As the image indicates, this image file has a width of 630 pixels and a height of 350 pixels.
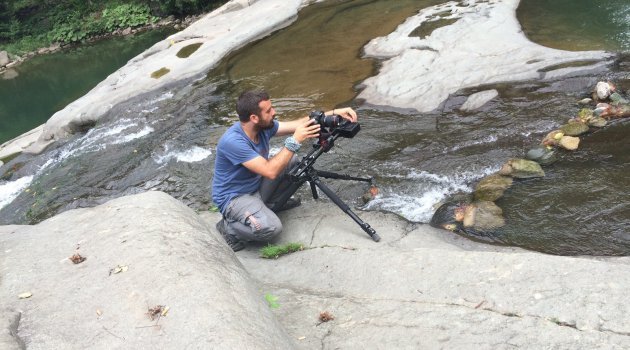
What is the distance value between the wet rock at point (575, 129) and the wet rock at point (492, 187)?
3.93 ft

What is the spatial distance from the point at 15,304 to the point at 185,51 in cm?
1077

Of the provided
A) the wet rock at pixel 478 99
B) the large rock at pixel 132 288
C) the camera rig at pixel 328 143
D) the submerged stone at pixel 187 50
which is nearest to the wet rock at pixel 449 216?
the camera rig at pixel 328 143

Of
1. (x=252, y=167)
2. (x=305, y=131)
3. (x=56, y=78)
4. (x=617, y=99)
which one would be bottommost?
(x=56, y=78)

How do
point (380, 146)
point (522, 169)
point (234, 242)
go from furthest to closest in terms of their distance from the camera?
point (380, 146) → point (522, 169) → point (234, 242)

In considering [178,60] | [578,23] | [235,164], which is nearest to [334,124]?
[235,164]

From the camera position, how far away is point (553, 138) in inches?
233

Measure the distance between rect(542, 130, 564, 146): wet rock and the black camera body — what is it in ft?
8.80

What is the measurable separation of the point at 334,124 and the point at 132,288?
2.35 m

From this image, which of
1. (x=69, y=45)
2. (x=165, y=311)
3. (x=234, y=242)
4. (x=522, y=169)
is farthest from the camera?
(x=69, y=45)

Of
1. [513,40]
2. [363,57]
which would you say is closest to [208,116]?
[363,57]

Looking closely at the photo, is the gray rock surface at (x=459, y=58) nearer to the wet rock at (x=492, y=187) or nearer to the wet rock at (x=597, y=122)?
the wet rock at (x=597, y=122)

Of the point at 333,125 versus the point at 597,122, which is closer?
the point at 333,125

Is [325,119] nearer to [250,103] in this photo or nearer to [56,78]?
[250,103]

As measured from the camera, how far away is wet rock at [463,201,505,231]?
4707 mm
